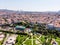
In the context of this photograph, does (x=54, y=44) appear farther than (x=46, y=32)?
No

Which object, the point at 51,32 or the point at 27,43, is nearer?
the point at 27,43

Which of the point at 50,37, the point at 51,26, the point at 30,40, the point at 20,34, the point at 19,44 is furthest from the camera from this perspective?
the point at 51,26

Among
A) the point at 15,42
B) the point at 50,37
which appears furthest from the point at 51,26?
the point at 15,42

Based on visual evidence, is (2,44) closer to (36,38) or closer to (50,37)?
(36,38)

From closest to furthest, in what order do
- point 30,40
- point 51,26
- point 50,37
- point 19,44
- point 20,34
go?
1. point 19,44
2. point 30,40
3. point 50,37
4. point 20,34
5. point 51,26

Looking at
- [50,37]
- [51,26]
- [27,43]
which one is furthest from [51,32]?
[27,43]

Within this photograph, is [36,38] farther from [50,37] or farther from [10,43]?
[10,43]

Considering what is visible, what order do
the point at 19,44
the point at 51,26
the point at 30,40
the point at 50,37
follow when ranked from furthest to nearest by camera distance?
the point at 51,26
the point at 50,37
the point at 30,40
the point at 19,44

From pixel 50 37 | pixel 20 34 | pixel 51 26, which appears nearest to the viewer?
pixel 50 37

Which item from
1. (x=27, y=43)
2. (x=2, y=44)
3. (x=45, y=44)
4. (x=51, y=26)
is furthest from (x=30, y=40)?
(x=51, y=26)
